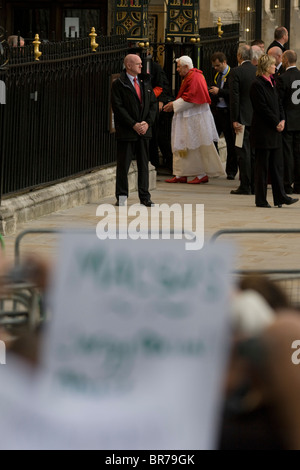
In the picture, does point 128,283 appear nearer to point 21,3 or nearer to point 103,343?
point 103,343

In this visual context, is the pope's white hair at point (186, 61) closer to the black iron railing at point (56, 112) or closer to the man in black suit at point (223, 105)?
the man in black suit at point (223, 105)

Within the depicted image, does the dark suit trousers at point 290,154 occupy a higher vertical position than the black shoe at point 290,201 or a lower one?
higher

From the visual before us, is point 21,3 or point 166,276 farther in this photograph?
point 21,3

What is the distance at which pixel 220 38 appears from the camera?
22.1m

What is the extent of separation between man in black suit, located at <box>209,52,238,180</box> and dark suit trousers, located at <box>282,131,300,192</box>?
190 cm

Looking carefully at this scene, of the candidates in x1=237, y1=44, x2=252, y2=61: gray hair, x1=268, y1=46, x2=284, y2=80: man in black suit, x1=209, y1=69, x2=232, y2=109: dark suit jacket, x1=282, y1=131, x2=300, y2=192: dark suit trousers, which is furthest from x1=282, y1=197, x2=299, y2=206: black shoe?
x1=209, y1=69, x2=232, y2=109: dark suit jacket

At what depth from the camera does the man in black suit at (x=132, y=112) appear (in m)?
15.0

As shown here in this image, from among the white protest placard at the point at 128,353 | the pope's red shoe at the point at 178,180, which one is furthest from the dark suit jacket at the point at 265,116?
the white protest placard at the point at 128,353

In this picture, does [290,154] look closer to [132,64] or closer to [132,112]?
[132,112]

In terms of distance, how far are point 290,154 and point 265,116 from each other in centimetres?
185

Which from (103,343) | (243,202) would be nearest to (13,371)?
(103,343)

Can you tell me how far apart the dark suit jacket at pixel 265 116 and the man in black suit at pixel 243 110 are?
1.79m

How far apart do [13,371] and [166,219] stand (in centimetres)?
1024

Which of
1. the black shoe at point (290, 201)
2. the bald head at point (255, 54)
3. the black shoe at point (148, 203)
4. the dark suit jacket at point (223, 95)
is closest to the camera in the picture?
the black shoe at point (148, 203)
